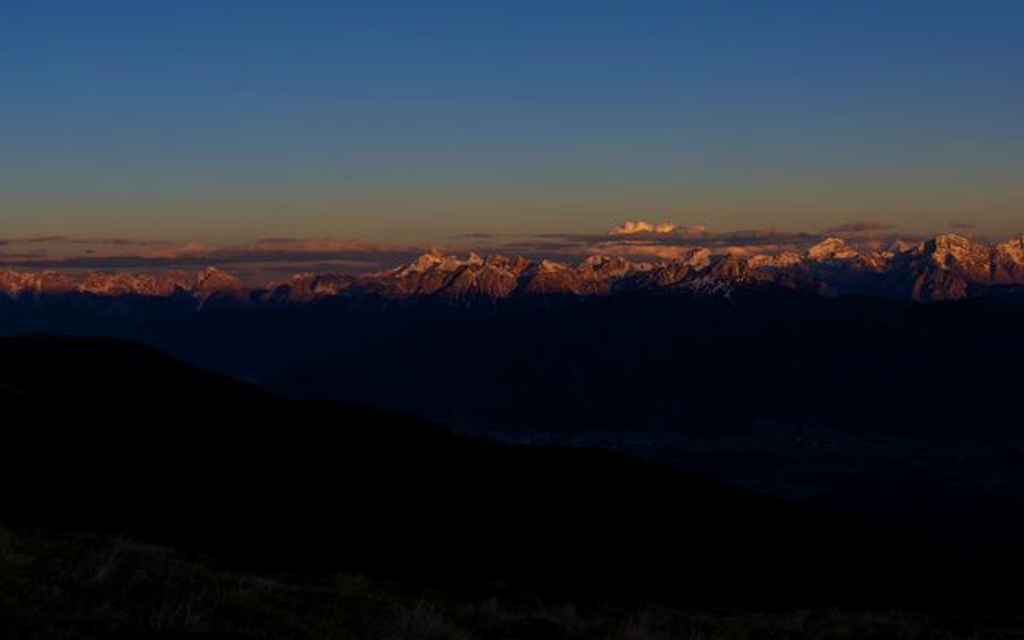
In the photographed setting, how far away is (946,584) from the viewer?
66.4 m

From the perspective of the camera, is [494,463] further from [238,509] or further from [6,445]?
[6,445]

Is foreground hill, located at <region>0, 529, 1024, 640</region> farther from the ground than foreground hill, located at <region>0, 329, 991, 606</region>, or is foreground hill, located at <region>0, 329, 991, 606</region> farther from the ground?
foreground hill, located at <region>0, 529, 1024, 640</region>

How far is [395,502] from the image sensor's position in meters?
71.2

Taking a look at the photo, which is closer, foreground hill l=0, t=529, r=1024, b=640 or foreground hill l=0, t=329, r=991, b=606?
foreground hill l=0, t=529, r=1024, b=640

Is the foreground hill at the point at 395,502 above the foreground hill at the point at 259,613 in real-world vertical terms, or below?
below

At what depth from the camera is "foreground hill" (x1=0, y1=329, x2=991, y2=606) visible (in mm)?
57281

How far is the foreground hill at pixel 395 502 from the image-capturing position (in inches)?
2255

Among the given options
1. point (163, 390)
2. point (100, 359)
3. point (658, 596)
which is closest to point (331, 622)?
point (658, 596)

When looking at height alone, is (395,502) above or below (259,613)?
below

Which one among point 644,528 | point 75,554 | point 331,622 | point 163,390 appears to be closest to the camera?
point 331,622

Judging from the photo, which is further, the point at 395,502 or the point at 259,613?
the point at 395,502

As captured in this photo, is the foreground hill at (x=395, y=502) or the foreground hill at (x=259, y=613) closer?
the foreground hill at (x=259, y=613)

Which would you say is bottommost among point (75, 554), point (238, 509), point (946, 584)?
point (946, 584)

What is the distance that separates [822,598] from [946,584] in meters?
13.7
